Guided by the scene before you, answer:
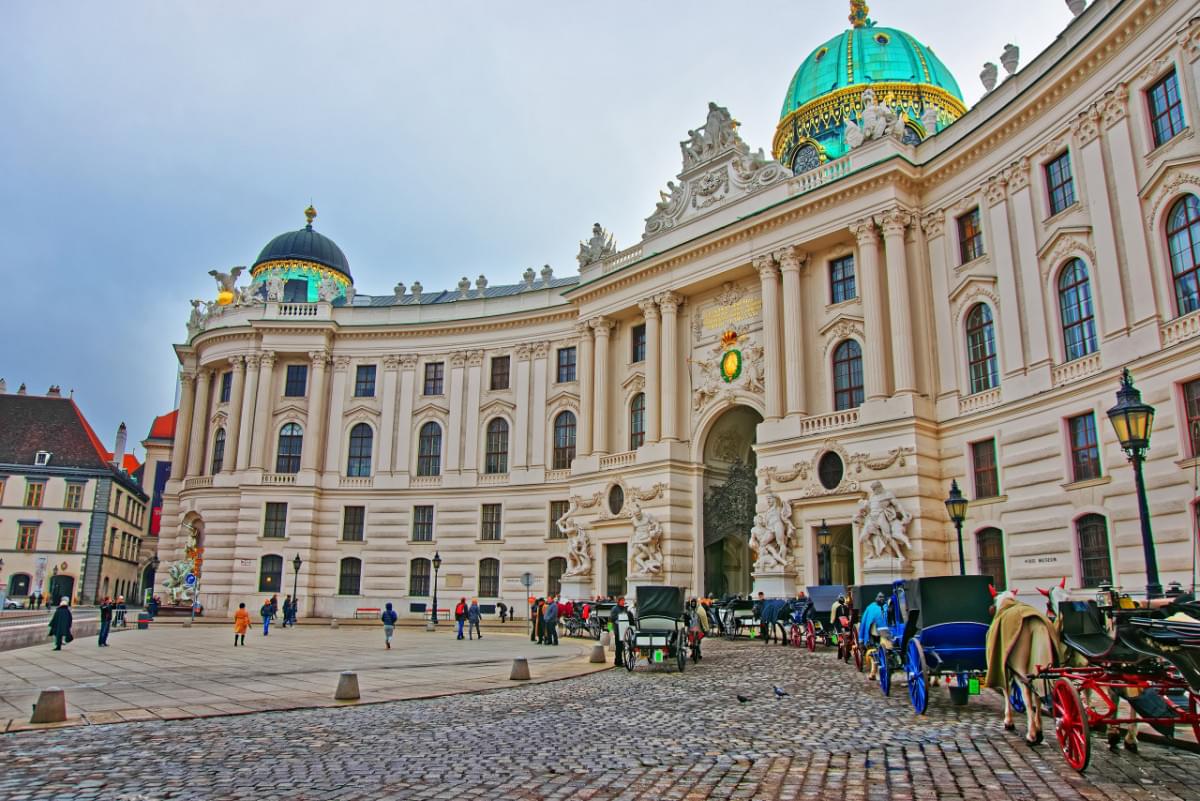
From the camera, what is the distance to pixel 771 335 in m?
34.4

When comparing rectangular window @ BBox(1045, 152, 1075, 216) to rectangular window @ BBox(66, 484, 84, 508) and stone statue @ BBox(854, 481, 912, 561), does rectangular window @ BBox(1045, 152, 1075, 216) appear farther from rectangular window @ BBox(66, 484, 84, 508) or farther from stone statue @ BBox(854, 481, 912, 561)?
rectangular window @ BBox(66, 484, 84, 508)

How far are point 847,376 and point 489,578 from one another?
71.6 ft

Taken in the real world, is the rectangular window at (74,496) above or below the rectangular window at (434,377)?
below

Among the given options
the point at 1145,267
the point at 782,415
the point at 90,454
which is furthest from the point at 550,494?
the point at 90,454

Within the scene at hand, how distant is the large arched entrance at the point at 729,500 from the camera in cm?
3703

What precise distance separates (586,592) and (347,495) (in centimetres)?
→ 1591

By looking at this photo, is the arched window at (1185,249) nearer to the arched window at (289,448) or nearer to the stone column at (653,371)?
the stone column at (653,371)

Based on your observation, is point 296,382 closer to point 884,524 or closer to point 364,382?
point 364,382

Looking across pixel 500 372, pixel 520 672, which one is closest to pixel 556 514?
pixel 500 372

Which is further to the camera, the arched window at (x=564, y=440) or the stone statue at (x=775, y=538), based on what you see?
the arched window at (x=564, y=440)

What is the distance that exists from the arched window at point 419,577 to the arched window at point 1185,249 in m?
35.5

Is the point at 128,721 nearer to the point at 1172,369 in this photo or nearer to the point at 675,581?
the point at 1172,369

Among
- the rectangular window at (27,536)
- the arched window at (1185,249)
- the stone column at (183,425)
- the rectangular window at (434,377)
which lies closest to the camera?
the arched window at (1185,249)

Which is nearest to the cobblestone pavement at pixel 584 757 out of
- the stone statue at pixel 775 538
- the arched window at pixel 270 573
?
the stone statue at pixel 775 538
